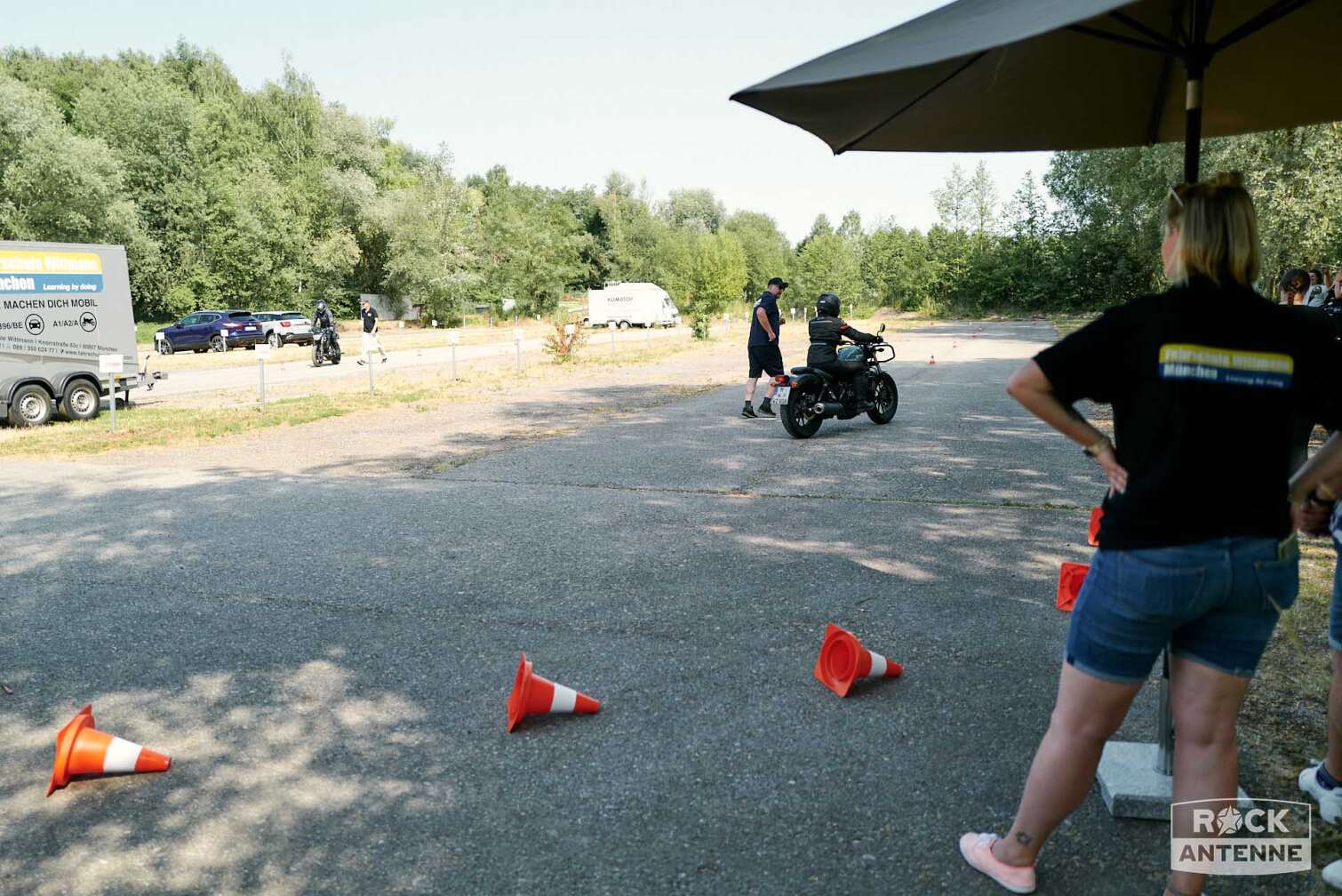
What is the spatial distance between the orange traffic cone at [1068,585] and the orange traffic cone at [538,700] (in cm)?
264

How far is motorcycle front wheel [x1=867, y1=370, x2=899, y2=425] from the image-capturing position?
12.4m

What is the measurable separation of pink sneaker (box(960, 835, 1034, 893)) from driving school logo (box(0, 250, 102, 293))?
15279 mm

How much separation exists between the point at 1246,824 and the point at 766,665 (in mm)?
2003

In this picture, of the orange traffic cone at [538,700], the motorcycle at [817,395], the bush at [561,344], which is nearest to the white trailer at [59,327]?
the motorcycle at [817,395]

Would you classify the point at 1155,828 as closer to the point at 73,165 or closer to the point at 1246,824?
the point at 1246,824

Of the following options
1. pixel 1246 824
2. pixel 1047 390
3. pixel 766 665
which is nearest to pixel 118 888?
pixel 766 665

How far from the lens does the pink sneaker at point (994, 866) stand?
106 inches

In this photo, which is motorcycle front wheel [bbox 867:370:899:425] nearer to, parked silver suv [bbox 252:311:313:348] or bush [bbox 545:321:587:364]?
bush [bbox 545:321:587:364]

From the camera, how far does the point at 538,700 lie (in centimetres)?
387

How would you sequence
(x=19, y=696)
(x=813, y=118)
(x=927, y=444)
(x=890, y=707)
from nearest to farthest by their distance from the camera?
(x=813, y=118) < (x=890, y=707) < (x=19, y=696) < (x=927, y=444)

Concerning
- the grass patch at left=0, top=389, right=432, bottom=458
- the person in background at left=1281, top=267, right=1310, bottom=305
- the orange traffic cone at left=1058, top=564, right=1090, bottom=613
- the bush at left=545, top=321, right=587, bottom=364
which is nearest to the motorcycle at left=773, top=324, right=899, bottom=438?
the person in background at left=1281, top=267, right=1310, bottom=305

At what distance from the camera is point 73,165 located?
37.4m

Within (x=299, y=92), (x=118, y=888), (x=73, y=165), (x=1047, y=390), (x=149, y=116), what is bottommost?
(x=118, y=888)

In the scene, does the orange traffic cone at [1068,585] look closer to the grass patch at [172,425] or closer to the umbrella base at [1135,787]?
the umbrella base at [1135,787]
